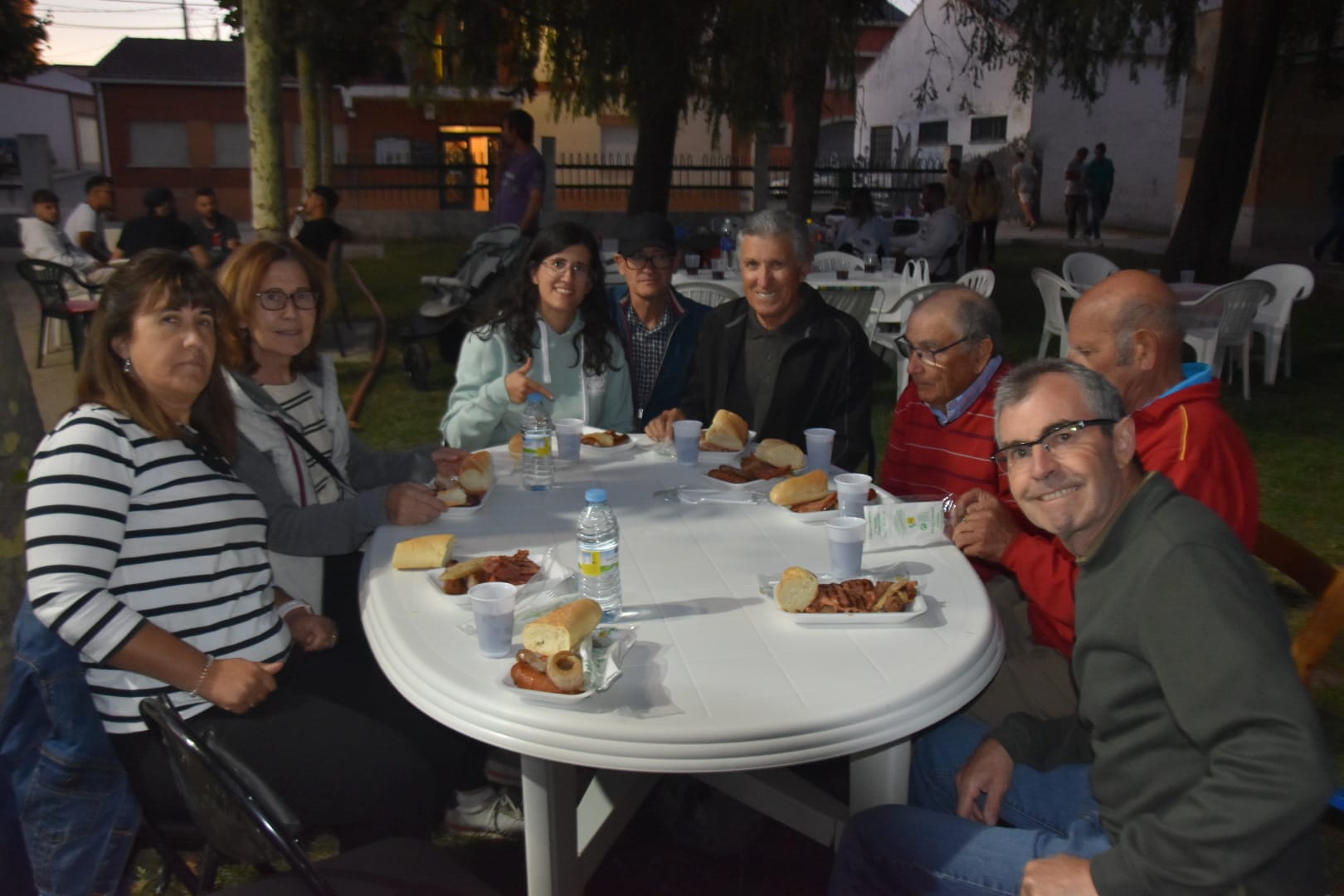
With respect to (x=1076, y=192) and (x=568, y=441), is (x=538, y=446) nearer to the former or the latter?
Result: (x=568, y=441)

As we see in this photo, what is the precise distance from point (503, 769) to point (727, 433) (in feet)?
3.95

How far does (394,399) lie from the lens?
7578 mm

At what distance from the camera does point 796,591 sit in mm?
1976

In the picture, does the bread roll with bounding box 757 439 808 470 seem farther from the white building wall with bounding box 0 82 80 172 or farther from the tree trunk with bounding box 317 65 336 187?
the white building wall with bounding box 0 82 80 172

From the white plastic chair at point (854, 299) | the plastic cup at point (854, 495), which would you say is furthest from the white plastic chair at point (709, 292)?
the plastic cup at point (854, 495)

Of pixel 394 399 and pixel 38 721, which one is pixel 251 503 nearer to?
pixel 38 721

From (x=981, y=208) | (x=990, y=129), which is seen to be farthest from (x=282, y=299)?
(x=990, y=129)

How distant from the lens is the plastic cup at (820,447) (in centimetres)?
292

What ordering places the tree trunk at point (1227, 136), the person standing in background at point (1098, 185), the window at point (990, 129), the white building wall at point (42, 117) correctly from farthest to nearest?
the white building wall at point (42, 117) → the window at point (990, 129) → the person standing in background at point (1098, 185) → the tree trunk at point (1227, 136)

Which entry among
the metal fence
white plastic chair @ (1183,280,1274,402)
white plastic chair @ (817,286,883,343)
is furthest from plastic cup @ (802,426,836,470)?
the metal fence

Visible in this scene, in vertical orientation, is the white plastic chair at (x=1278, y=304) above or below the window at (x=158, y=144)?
below

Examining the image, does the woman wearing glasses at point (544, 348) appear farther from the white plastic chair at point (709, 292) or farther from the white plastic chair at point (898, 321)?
the white plastic chair at point (898, 321)

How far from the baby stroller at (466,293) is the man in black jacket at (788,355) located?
429cm

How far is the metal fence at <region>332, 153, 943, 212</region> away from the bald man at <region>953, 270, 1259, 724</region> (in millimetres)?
17839
